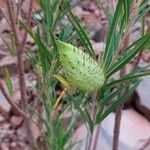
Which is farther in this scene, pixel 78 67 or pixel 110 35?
pixel 110 35

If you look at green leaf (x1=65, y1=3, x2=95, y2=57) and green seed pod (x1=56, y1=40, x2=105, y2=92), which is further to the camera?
green leaf (x1=65, y1=3, x2=95, y2=57)

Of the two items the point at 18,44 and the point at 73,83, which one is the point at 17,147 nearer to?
the point at 18,44

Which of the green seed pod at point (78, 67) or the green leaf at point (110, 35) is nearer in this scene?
the green seed pod at point (78, 67)

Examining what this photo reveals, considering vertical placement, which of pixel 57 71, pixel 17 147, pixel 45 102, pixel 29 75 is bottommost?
pixel 17 147

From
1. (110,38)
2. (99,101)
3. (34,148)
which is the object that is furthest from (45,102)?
(110,38)

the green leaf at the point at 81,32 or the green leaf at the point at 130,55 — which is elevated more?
the green leaf at the point at 81,32

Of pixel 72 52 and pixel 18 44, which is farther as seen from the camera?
pixel 18 44

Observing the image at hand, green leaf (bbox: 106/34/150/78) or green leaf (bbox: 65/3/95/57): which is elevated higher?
green leaf (bbox: 65/3/95/57)

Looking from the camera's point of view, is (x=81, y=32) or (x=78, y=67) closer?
(x=78, y=67)
